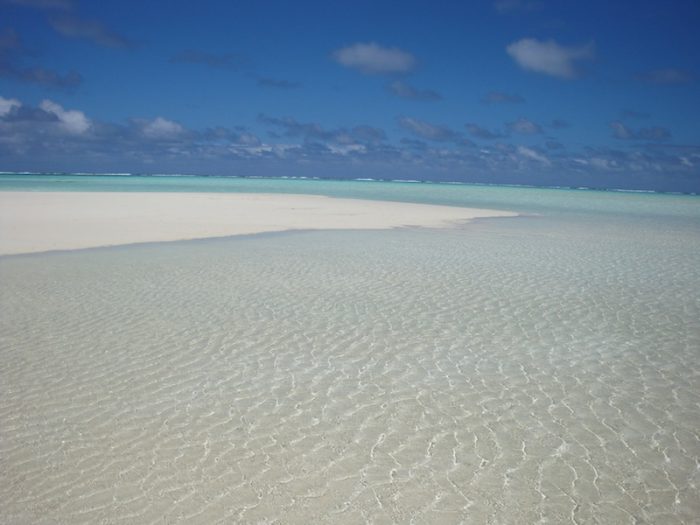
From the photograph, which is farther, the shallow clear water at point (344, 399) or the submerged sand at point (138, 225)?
the submerged sand at point (138, 225)

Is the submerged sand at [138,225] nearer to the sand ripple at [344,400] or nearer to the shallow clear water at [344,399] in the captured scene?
the shallow clear water at [344,399]

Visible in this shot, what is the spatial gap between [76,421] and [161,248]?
1139 cm

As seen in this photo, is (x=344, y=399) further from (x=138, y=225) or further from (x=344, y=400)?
(x=138, y=225)

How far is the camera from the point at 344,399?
5.74 meters

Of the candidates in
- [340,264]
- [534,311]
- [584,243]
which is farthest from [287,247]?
[584,243]

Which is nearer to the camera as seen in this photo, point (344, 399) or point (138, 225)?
point (344, 399)

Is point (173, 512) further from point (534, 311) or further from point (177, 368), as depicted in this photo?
point (534, 311)

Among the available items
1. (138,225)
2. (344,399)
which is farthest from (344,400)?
(138,225)

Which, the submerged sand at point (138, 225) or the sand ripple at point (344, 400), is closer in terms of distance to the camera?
Answer: the sand ripple at point (344, 400)

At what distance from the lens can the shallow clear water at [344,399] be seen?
3.99m

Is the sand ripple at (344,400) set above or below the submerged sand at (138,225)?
above

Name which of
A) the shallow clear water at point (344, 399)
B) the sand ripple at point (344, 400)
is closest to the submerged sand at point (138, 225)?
the shallow clear water at point (344, 399)

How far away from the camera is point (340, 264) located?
13.8 m

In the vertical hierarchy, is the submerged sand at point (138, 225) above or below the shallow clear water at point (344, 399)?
below
